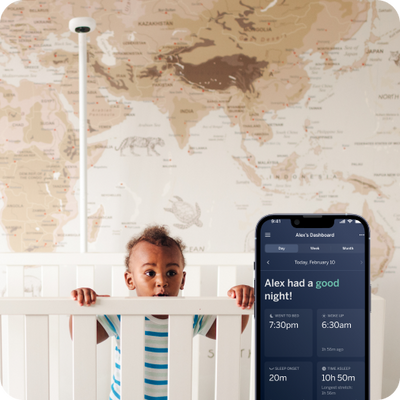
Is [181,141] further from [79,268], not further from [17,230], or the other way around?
[17,230]

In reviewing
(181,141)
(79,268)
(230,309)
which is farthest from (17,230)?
(230,309)

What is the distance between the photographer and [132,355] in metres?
0.67

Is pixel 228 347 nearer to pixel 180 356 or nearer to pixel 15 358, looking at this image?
pixel 180 356

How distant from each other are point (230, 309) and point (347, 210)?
93 cm

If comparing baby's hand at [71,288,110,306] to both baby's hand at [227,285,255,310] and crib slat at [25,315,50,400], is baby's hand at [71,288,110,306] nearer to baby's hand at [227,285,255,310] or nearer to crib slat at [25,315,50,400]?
crib slat at [25,315,50,400]

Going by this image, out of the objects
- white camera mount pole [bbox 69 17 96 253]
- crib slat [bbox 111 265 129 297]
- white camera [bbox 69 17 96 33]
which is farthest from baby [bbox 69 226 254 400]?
white camera [bbox 69 17 96 33]

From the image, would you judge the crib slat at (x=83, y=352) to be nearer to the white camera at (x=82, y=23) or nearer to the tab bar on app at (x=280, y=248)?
the tab bar on app at (x=280, y=248)

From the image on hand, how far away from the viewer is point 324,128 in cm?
139

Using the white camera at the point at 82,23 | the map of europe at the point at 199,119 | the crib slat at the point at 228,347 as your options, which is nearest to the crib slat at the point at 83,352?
the crib slat at the point at 228,347

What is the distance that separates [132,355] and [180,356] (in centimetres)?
9

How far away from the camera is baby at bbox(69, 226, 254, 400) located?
851 mm

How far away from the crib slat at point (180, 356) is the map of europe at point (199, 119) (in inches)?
29.5

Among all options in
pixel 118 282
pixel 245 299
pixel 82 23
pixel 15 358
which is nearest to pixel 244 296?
pixel 245 299

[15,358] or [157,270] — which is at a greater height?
[157,270]
